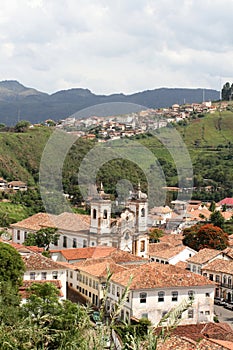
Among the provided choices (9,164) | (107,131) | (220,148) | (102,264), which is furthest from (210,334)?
(220,148)

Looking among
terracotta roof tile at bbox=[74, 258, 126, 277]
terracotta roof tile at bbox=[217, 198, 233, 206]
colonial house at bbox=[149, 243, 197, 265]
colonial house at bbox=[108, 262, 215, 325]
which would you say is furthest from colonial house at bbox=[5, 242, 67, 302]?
terracotta roof tile at bbox=[217, 198, 233, 206]

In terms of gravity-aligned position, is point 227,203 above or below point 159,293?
below

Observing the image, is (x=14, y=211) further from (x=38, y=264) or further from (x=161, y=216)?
(x=38, y=264)

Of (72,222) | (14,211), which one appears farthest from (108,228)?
(14,211)

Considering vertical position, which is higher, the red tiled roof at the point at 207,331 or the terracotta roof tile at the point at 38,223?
the red tiled roof at the point at 207,331

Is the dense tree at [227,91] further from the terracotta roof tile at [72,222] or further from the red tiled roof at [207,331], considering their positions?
the red tiled roof at [207,331]

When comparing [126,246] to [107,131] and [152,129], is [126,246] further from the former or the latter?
[107,131]

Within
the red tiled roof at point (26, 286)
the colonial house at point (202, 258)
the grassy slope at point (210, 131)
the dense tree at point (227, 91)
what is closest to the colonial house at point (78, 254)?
the colonial house at point (202, 258)
